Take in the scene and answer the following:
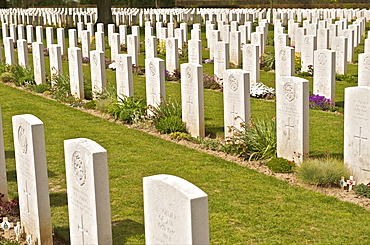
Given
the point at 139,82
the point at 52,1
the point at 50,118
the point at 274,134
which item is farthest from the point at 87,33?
the point at 52,1

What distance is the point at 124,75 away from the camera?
13141 mm

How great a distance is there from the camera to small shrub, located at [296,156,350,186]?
27.1 ft

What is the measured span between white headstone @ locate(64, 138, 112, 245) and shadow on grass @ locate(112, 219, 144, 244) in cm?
62

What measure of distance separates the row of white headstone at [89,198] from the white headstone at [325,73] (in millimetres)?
8437

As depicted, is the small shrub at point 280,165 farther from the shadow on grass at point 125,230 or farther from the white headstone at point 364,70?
the white headstone at point 364,70

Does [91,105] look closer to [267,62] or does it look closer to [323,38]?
[267,62]

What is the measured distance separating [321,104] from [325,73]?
0.81 m

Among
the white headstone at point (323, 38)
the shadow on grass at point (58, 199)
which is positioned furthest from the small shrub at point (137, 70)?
the shadow on grass at point (58, 199)

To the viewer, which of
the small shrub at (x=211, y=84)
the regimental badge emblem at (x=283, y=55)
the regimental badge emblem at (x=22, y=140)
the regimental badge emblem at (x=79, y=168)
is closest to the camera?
the regimental badge emblem at (x=79, y=168)

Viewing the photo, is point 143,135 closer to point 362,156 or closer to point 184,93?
point 184,93

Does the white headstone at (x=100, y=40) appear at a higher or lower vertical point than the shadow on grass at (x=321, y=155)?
higher

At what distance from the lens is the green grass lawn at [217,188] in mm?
6797

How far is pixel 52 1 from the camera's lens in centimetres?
7956

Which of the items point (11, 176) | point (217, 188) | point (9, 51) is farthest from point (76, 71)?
point (217, 188)
